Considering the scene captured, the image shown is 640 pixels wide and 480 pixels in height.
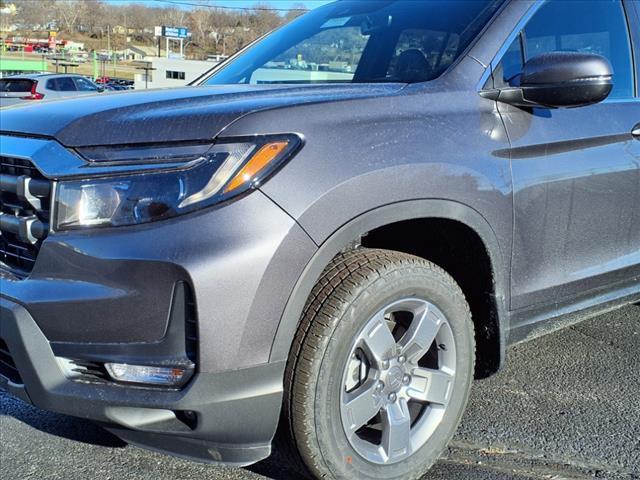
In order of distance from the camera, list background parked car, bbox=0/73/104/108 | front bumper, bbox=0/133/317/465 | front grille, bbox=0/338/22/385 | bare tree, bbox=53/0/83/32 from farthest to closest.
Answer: bare tree, bbox=53/0/83/32 < background parked car, bbox=0/73/104/108 < front grille, bbox=0/338/22/385 < front bumper, bbox=0/133/317/465

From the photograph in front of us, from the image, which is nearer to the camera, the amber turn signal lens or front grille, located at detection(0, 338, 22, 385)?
the amber turn signal lens

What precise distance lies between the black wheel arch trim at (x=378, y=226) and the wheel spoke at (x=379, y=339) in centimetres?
27

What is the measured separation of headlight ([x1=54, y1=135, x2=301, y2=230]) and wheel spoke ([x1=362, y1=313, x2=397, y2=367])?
63cm

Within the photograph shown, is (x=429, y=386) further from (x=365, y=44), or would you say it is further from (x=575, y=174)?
(x=365, y=44)

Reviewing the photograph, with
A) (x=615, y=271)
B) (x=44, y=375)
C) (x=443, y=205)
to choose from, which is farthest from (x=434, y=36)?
(x=44, y=375)

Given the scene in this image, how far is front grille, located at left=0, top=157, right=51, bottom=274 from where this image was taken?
2115mm

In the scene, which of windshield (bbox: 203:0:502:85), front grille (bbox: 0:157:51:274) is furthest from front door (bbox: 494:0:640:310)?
front grille (bbox: 0:157:51:274)

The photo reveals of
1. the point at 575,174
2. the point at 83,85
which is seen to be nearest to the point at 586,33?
the point at 575,174

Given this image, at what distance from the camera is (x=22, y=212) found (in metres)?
2.21

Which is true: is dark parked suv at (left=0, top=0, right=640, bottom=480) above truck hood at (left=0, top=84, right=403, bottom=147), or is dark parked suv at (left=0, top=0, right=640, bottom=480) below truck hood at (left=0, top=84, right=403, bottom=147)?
below

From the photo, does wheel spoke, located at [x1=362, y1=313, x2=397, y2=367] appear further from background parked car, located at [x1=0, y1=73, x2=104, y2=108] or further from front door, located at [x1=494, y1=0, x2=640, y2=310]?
background parked car, located at [x1=0, y1=73, x2=104, y2=108]

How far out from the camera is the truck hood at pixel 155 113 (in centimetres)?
207

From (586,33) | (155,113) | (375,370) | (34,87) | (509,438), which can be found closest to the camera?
(155,113)

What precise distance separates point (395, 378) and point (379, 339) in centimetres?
19
